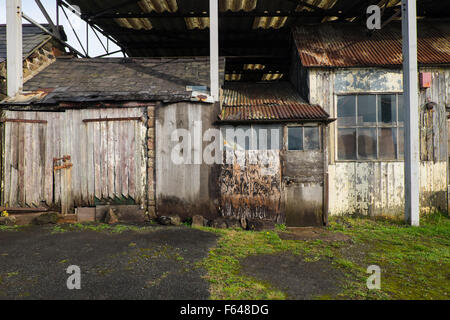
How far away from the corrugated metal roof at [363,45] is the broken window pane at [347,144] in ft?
7.01

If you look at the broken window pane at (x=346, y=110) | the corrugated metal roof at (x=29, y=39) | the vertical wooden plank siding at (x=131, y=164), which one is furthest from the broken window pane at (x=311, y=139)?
the corrugated metal roof at (x=29, y=39)

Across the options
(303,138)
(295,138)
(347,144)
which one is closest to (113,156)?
(295,138)

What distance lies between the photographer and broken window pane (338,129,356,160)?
7.28 metres

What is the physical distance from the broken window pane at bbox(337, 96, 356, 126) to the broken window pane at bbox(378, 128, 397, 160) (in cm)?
98

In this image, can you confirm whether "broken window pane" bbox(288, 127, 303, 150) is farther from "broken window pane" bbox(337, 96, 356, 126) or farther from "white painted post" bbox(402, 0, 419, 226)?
"white painted post" bbox(402, 0, 419, 226)

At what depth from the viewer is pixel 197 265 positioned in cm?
404

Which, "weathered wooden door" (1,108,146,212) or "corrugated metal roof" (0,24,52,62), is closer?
"weathered wooden door" (1,108,146,212)

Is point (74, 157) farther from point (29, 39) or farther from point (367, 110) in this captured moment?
point (367, 110)

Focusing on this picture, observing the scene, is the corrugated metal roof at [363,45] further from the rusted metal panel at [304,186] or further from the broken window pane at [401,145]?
the rusted metal panel at [304,186]

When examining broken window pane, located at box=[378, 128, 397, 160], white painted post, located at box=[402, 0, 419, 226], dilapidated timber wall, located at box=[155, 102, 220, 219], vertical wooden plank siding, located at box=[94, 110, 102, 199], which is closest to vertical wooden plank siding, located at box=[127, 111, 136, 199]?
dilapidated timber wall, located at box=[155, 102, 220, 219]

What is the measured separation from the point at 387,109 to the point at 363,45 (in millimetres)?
2569
